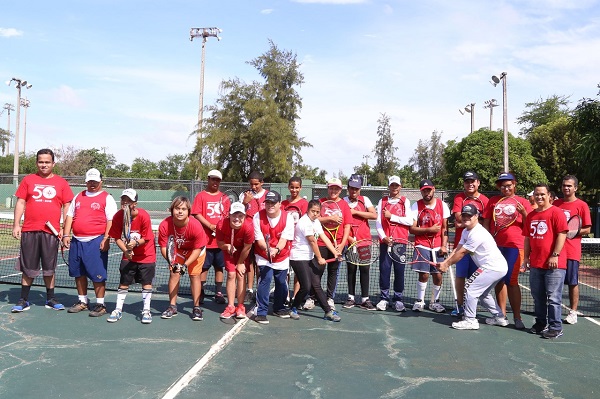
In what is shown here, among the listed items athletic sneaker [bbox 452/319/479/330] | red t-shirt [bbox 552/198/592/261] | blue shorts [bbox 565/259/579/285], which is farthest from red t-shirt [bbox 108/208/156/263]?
blue shorts [bbox 565/259/579/285]

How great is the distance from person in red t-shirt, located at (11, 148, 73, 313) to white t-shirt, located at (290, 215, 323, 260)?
129 inches

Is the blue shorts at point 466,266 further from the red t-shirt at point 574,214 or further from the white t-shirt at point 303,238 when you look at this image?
the white t-shirt at point 303,238

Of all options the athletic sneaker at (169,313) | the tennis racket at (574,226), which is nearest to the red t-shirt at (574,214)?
the tennis racket at (574,226)

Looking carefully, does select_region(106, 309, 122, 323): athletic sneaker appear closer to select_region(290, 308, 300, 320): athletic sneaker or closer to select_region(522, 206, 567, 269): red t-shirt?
select_region(290, 308, 300, 320): athletic sneaker

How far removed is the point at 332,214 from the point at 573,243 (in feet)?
10.8

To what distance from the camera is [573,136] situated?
100 ft

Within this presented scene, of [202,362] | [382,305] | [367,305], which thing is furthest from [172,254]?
[382,305]

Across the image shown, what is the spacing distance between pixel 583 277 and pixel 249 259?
895cm

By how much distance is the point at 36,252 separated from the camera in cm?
722

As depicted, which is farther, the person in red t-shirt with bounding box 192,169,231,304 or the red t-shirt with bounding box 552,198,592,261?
the person in red t-shirt with bounding box 192,169,231,304

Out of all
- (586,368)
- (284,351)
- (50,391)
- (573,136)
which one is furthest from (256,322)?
(573,136)

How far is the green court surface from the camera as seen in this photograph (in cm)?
456

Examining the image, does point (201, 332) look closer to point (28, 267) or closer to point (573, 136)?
point (28, 267)

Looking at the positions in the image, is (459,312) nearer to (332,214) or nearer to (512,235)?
(512,235)
